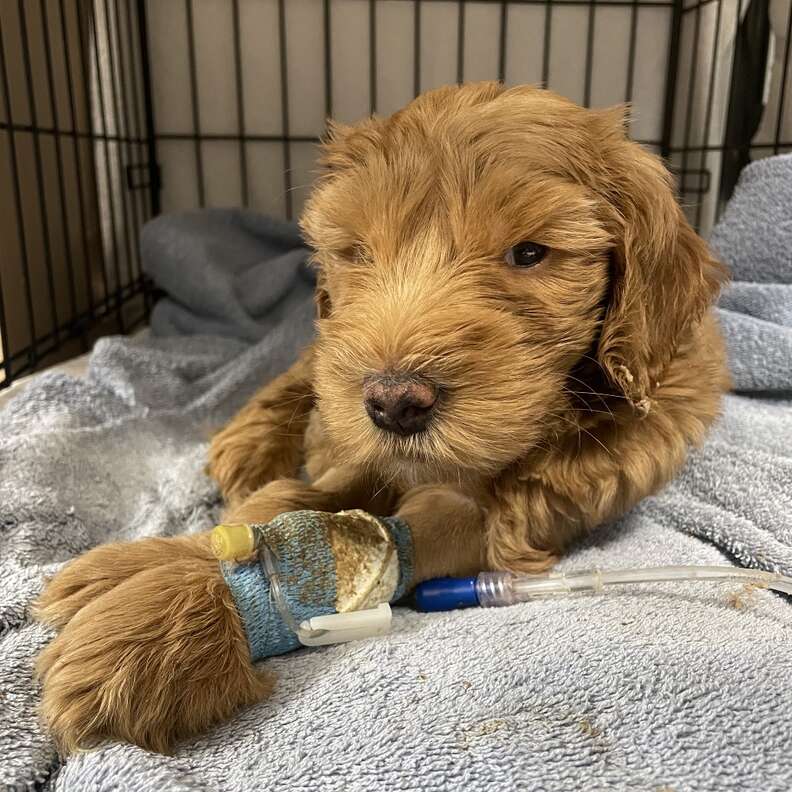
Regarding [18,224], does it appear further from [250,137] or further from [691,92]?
[691,92]

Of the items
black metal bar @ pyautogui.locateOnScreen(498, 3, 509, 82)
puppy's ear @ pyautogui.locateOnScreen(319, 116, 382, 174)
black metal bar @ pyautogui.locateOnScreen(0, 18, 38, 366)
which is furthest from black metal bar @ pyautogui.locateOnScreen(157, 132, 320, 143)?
puppy's ear @ pyautogui.locateOnScreen(319, 116, 382, 174)

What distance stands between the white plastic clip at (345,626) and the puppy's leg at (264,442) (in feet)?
1.76

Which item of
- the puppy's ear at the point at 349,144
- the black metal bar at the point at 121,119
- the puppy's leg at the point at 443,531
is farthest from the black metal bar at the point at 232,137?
the puppy's leg at the point at 443,531

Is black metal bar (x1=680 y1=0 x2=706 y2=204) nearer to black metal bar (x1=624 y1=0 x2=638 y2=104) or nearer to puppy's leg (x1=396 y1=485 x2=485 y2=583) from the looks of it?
black metal bar (x1=624 y1=0 x2=638 y2=104)

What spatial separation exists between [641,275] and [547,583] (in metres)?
0.49

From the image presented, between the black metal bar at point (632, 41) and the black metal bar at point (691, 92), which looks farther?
the black metal bar at point (632, 41)

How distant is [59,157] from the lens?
8.38 feet

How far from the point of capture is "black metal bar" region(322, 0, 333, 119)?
10.7 ft

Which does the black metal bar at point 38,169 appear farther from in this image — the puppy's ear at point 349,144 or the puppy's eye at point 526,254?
the puppy's eye at point 526,254

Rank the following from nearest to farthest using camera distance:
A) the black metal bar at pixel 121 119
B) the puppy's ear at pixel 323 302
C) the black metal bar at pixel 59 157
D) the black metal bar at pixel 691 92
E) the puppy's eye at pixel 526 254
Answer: the puppy's eye at pixel 526 254 < the puppy's ear at pixel 323 302 < the black metal bar at pixel 59 157 < the black metal bar at pixel 121 119 < the black metal bar at pixel 691 92

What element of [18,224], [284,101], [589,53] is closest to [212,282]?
[18,224]

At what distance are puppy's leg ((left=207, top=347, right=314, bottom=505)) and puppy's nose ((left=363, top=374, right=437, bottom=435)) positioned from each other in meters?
0.57

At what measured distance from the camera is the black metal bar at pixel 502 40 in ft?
10.8

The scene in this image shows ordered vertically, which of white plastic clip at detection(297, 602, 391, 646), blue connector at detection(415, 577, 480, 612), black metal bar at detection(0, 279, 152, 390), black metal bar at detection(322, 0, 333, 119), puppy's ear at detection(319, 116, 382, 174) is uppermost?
black metal bar at detection(322, 0, 333, 119)
